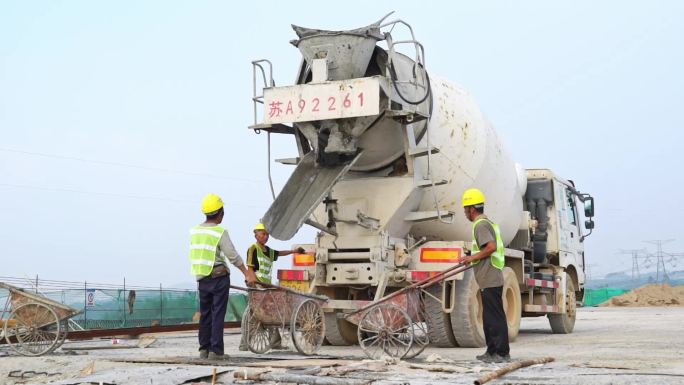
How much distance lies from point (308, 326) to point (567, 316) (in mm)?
7044

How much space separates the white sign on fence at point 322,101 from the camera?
32.3 ft

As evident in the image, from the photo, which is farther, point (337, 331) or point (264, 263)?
point (337, 331)

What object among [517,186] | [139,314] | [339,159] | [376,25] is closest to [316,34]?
[376,25]

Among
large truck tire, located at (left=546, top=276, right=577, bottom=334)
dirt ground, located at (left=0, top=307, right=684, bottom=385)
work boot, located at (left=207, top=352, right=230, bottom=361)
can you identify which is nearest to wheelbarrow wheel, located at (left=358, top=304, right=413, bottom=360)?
dirt ground, located at (left=0, top=307, right=684, bottom=385)

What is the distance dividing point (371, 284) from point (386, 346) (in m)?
1.61

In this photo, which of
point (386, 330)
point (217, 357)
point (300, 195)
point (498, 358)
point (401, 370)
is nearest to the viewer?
point (401, 370)

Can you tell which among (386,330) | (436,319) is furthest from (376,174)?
(386,330)

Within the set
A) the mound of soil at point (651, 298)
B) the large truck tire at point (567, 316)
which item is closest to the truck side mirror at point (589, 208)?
the large truck tire at point (567, 316)

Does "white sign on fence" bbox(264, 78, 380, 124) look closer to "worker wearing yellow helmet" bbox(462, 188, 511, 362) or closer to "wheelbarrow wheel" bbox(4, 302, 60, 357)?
"worker wearing yellow helmet" bbox(462, 188, 511, 362)

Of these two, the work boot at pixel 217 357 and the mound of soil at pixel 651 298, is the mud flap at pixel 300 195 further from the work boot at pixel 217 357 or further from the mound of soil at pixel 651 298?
the mound of soil at pixel 651 298

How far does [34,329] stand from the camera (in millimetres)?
9352

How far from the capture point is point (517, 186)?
43.9ft

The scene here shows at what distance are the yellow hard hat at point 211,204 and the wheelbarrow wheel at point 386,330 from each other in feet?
5.86

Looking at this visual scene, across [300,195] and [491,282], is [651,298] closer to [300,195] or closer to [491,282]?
[300,195]
